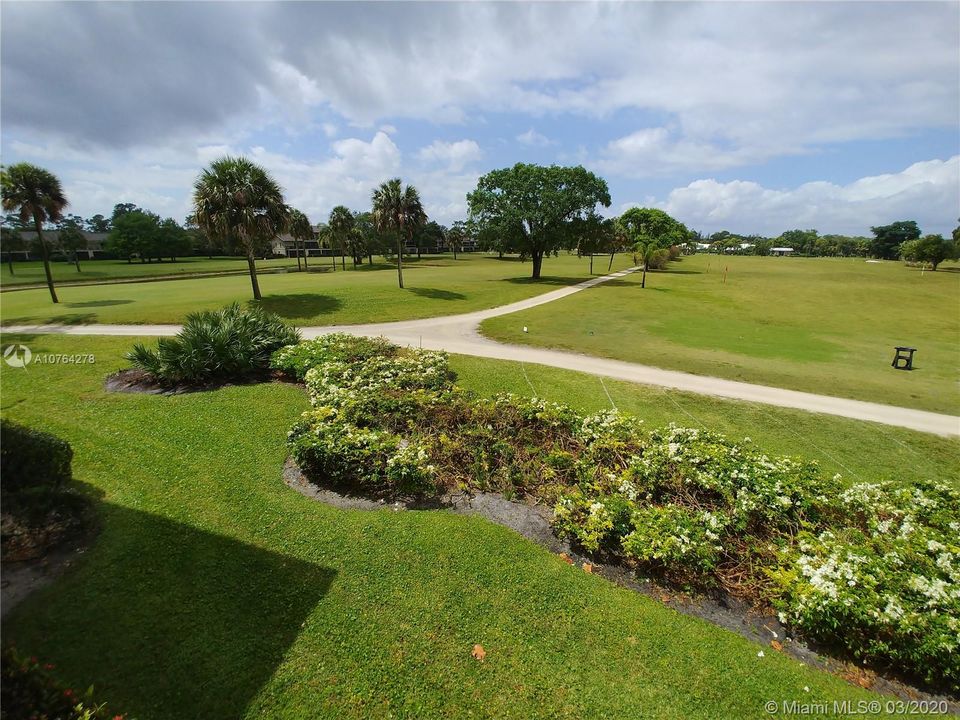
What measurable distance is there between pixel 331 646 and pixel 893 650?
21.2 ft

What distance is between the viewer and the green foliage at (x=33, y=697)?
10.9 feet

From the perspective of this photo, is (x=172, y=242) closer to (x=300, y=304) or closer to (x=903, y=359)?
(x=300, y=304)

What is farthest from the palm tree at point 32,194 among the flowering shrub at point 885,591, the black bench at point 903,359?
the black bench at point 903,359

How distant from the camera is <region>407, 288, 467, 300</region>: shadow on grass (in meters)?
33.9

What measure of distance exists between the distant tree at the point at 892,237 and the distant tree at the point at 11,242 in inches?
7316

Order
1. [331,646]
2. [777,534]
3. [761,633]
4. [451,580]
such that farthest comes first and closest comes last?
[777,534], [451,580], [761,633], [331,646]

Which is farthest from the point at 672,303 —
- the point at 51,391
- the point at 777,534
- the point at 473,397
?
the point at 51,391

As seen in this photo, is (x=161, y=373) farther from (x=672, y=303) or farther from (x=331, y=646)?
(x=672, y=303)

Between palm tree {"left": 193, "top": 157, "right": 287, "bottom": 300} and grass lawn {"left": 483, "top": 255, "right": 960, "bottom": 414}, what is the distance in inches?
617

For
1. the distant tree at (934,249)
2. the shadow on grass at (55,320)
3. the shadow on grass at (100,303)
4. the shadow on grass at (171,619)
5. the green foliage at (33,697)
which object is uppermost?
the distant tree at (934,249)

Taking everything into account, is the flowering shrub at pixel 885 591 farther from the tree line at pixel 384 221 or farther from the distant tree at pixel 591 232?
the distant tree at pixel 591 232

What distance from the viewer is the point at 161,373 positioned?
12469 millimetres

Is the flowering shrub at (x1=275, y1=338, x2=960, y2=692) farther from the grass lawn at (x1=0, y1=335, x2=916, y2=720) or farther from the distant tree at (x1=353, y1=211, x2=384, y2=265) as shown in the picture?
the distant tree at (x1=353, y1=211, x2=384, y2=265)

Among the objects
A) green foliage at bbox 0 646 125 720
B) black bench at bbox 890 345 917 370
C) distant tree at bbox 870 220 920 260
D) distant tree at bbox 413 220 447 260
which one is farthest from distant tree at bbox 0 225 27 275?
distant tree at bbox 870 220 920 260
